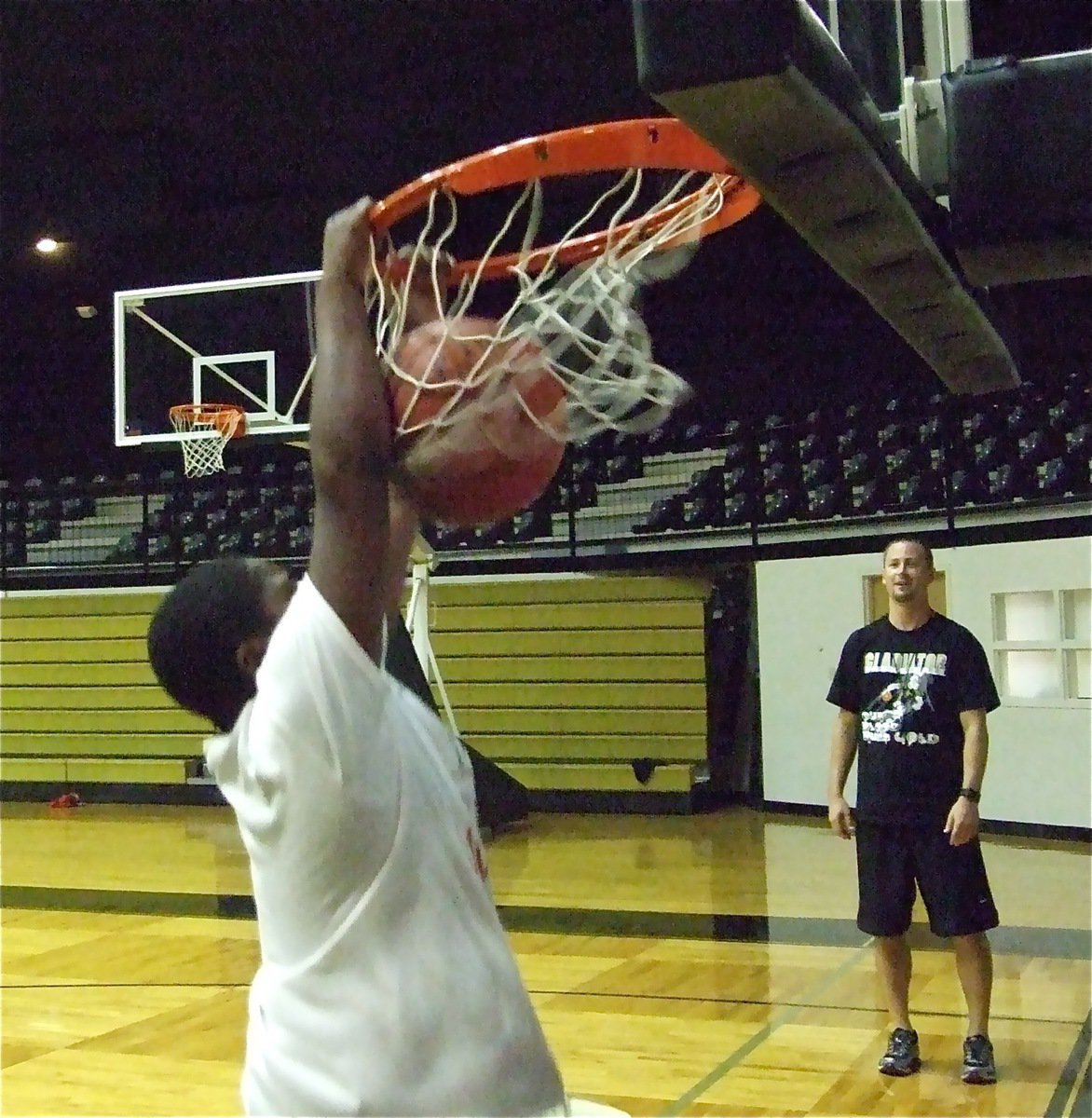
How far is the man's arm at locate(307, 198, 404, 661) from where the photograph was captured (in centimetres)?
120

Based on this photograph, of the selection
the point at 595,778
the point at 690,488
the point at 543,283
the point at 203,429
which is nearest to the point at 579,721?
the point at 595,778

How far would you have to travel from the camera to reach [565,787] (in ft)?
34.9

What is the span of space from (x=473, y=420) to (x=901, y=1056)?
289cm

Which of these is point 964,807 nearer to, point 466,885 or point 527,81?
point 466,885

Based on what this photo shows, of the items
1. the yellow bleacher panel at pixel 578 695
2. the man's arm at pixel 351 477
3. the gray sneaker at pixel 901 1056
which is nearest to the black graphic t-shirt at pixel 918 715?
the gray sneaker at pixel 901 1056

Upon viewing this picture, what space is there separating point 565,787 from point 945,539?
3.72m

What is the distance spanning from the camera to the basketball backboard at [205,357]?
22.9ft

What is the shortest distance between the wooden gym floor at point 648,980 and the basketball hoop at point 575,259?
2.31 meters

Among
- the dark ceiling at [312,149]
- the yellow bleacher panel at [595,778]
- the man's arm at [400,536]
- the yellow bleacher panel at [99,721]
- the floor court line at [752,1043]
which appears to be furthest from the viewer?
the yellow bleacher panel at [99,721]

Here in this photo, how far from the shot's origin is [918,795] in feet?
12.1

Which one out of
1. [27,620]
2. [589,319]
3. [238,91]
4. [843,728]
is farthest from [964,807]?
[27,620]

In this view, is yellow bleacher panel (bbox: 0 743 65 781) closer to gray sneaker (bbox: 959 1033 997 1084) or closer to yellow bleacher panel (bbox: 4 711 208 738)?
yellow bleacher panel (bbox: 4 711 208 738)

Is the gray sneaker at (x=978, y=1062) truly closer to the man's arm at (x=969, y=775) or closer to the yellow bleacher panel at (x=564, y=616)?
the man's arm at (x=969, y=775)

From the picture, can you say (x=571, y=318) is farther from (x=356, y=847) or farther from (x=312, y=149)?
(x=312, y=149)
